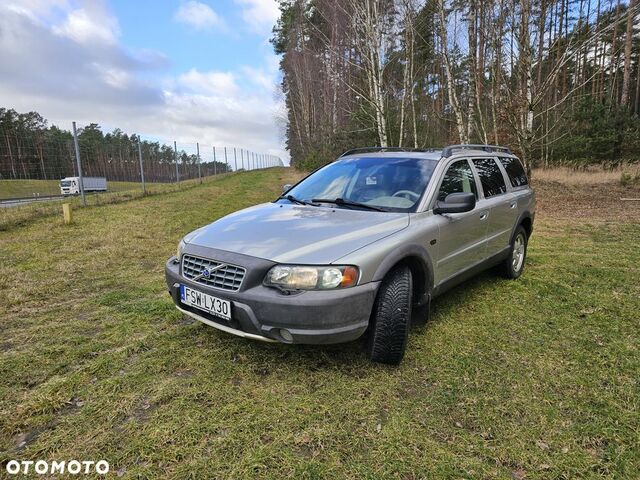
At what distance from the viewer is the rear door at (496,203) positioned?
13.2 ft

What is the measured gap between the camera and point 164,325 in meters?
3.40

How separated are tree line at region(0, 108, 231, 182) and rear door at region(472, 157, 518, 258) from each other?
1017 cm

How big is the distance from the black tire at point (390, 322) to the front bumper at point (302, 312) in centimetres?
14

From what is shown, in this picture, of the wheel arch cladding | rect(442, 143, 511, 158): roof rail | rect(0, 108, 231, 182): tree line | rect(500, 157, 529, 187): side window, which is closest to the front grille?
the wheel arch cladding

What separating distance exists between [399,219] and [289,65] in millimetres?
31195

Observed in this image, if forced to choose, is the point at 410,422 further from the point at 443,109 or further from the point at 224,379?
the point at 443,109

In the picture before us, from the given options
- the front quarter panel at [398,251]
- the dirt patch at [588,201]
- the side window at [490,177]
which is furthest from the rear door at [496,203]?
the dirt patch at [588,201]

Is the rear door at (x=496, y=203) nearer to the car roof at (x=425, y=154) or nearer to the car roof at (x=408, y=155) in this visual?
the car roof at (x=425, y=154)

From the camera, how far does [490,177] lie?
4227 mm

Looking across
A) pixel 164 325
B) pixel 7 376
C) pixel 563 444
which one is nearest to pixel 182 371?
pixel 164 325

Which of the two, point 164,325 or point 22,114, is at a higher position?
point 22,114

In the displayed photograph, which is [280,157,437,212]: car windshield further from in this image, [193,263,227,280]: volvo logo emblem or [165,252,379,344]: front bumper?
[193,263,227,280]: volvo logo emblem
